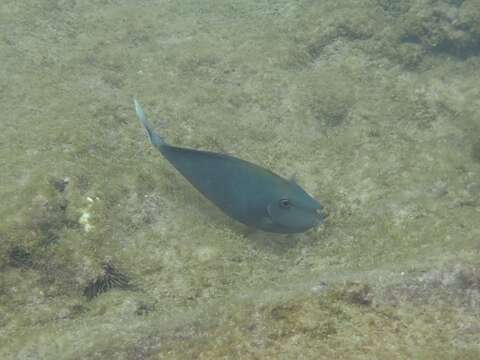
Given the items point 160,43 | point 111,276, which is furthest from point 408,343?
point 160,43

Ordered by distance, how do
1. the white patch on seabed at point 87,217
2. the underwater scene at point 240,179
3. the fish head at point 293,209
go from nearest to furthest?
the underwater scene at point 240,179 < the fish head at point 293,209 < the white patch on seabed at point 87,217

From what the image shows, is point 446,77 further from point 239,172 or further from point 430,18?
point 239,172

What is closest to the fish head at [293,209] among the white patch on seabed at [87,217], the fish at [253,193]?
the fish at [253,193]

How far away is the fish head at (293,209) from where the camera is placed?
3330 mm

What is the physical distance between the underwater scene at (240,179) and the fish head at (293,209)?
0.01 metres

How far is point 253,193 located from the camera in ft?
11.1

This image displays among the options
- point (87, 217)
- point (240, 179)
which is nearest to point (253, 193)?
point (240, 179)

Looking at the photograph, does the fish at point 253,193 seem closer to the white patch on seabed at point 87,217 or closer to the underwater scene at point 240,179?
the underwater scene at point 240,179

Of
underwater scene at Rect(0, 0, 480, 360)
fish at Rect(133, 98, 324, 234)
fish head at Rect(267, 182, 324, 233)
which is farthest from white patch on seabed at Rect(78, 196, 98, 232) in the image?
fish head at Rect(267, 182, 324, 233)

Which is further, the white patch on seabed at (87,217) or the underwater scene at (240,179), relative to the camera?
the white patch on seabed at (87,217)

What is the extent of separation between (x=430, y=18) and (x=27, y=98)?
199 inches

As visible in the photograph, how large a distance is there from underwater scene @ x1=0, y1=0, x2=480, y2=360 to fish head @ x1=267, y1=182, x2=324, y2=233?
0.01 m

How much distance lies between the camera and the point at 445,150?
14.5 feet

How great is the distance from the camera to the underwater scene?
7.82 ft
